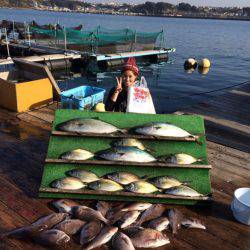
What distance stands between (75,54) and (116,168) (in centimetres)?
2023

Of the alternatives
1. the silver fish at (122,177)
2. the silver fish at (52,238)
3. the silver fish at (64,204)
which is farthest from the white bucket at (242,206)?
the silver fish at (52,238)

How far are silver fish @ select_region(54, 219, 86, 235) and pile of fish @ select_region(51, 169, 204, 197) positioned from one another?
661 millimetres

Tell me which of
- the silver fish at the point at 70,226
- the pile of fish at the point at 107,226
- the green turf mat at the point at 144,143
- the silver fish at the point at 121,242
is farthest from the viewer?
the green turf mat at the point at 144,143

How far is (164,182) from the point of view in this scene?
4.86 metres

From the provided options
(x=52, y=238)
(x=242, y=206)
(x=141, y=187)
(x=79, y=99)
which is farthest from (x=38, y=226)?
(x=79, y=99)

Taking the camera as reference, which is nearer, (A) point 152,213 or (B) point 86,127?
(A) point 152,213

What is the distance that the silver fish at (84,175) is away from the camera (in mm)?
4855

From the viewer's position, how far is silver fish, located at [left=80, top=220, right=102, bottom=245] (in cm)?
398

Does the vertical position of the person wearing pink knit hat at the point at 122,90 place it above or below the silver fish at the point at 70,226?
above

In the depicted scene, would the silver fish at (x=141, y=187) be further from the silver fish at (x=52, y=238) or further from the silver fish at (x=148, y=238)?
the silver fish at (x=52, y=238)

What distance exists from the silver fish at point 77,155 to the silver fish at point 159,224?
1.43 meters

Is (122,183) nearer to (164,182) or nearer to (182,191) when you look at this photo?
(164,182)

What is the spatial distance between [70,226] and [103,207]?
628 mm

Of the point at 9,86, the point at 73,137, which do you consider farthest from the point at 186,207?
the point at 9,86
